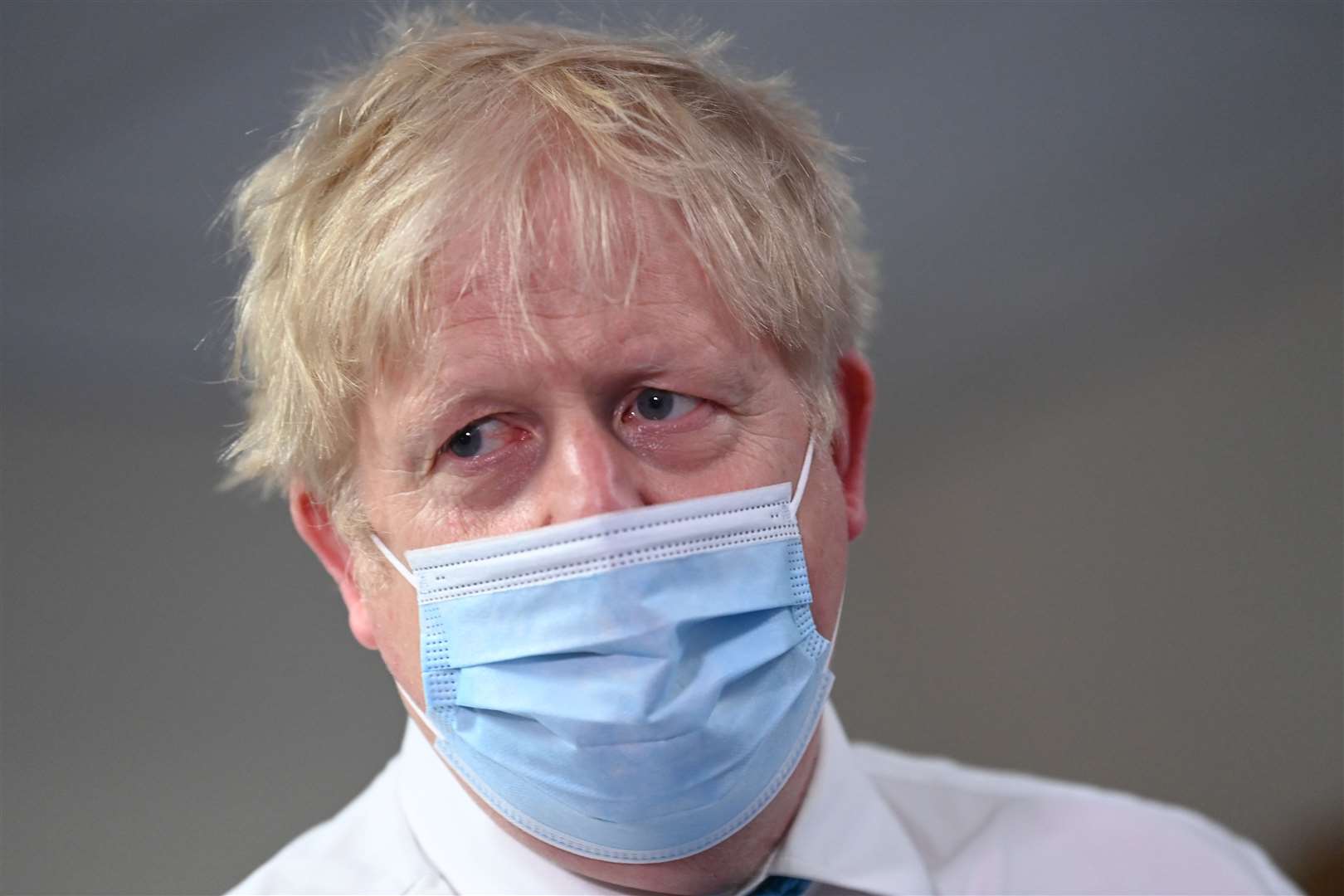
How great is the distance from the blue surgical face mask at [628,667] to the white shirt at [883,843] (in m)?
0.17

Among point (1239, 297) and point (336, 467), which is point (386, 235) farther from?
point (1239, 297)

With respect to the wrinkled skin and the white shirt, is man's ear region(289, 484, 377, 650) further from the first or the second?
the white shirt

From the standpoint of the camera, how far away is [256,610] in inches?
102

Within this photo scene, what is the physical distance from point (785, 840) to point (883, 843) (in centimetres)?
20

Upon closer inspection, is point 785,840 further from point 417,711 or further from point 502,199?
point 502,199

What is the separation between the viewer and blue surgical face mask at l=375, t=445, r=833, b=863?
144 centimetres

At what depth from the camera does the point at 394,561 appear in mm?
1627

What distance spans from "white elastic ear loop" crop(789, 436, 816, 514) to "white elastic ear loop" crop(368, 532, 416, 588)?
475mm

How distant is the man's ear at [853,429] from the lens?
1.81 meters

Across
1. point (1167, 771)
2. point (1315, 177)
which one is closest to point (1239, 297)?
point (1315, 177)

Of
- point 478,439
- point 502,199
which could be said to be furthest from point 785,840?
point 502,199

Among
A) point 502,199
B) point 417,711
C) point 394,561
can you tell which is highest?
point 502,199

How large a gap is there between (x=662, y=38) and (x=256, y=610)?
1.44 m

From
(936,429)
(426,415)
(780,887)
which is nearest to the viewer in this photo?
(426,415)
